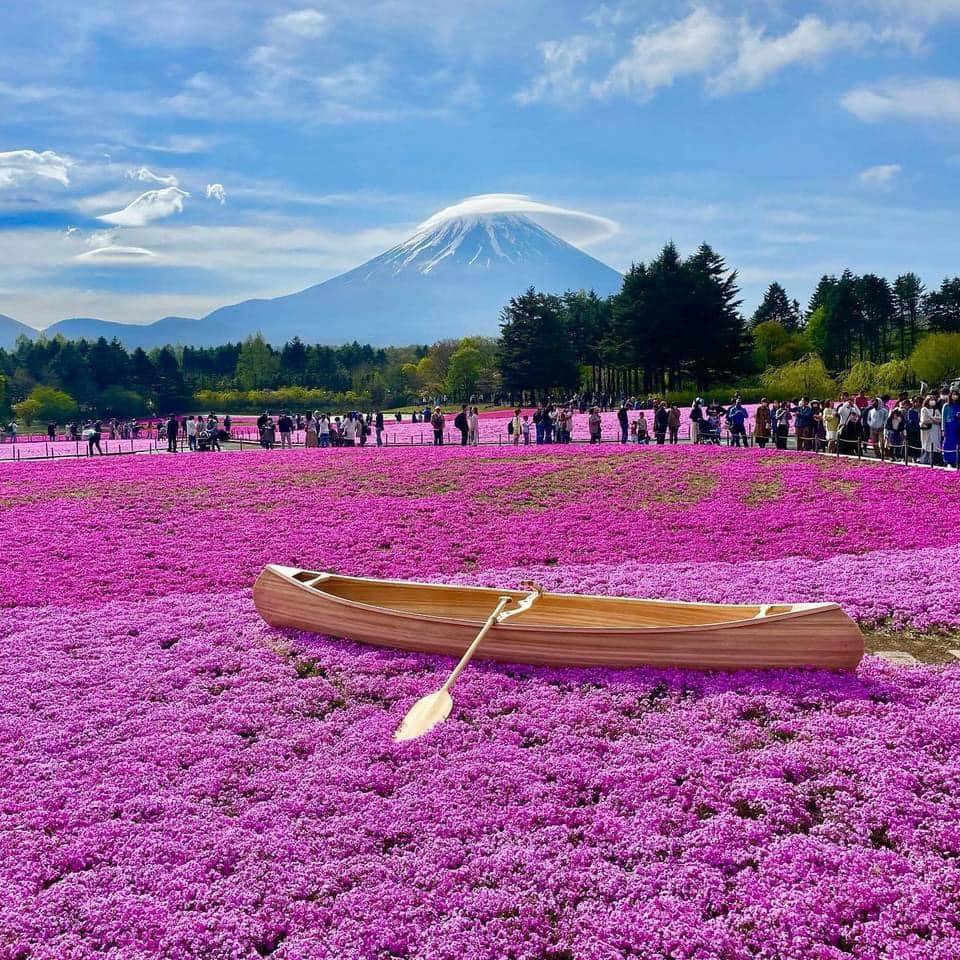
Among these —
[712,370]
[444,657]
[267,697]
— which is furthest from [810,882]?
[712,370]

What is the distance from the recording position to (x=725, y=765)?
709cm

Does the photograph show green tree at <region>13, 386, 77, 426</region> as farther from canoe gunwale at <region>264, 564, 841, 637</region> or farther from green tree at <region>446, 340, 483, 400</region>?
canoe gunwale at <region>264, 564, 841, 637</region>

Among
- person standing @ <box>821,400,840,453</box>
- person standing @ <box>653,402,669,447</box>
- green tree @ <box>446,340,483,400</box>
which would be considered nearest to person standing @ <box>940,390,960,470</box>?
person standing @ <box>821,400,840,453</box>

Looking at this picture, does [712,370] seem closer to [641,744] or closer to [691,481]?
[691,481]

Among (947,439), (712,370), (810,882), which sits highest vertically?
(712,370)

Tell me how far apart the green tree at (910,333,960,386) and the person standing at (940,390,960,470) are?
5033 cm

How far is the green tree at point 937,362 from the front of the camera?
220ft

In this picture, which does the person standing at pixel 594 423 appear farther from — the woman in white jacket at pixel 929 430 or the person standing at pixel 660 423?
the woman in white jacket at pixel 929 430

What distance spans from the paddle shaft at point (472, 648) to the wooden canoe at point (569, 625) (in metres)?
0.14

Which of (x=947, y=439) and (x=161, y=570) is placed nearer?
(x=161, y=570)

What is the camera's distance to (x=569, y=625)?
31.8ft

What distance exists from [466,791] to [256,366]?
122061 mm

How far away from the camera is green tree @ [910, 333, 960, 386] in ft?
220

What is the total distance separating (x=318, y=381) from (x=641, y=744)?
385 ft
